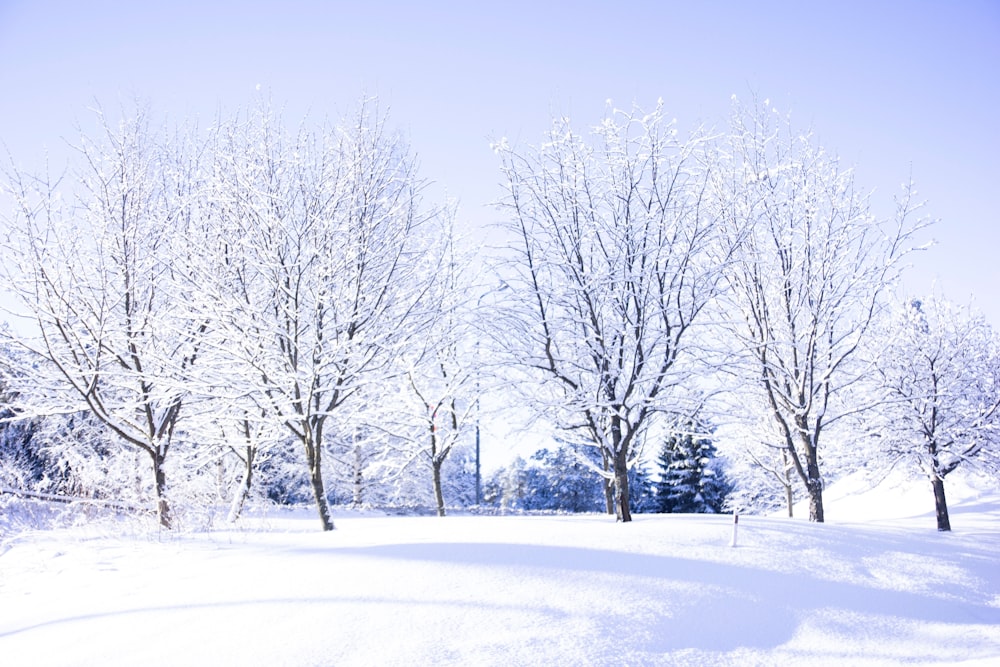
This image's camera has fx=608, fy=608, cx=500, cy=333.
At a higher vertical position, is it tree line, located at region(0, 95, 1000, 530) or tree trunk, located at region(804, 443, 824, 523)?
tree line, located at region(0, 95, 1000, 530)

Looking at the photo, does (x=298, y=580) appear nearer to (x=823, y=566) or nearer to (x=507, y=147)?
(x=823, y=566)

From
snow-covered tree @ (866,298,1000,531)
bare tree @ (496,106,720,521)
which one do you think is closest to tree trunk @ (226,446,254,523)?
bare tree @ (496,106,720,521)

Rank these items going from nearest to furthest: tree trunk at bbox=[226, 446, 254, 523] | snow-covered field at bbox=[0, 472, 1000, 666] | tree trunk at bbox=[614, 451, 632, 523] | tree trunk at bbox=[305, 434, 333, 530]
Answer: snow-covered field at bbox=[0, 472, 1000, 666] < tree trunk at bbox=[614, 451, 632, 523] < tree trunk at bbox=[305, 434, 333, 530] < tree trunk at bbox=[226, 446, 254, 523]

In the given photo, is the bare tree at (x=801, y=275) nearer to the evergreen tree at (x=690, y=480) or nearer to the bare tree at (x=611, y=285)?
the bare tree at (x=611, y=285)

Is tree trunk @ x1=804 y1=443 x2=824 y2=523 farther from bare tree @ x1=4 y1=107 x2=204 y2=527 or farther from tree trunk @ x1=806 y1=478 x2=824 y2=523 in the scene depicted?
bare tree @ x1=4 y1=107 x2=204 y2=527

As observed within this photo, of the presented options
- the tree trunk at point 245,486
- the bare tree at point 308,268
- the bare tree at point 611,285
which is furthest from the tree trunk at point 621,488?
the tree trunk at point 245,486

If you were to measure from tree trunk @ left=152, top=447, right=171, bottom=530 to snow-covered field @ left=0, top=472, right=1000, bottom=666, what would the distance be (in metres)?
2.63

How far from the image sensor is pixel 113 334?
12.3 meters

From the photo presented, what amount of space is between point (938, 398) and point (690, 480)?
1726cm

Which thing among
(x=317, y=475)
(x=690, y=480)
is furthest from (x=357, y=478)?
(x=690, y=480)

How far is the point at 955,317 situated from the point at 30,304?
26050 millimetres

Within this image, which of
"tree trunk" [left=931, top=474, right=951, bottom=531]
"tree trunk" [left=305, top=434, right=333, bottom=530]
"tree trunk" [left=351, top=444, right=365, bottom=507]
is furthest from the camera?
"tree trunk" [left=351, top=444, right=365, bottom=507]

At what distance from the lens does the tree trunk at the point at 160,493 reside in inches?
445

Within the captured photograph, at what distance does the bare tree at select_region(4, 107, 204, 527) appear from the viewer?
11586mm
